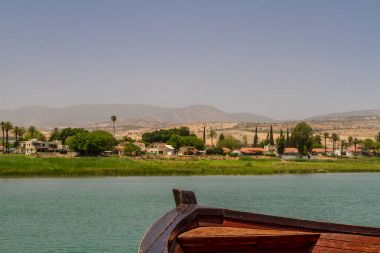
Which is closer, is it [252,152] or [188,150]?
[188,150]

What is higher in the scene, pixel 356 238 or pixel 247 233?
pixel 247 233

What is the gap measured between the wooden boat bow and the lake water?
12395 mm

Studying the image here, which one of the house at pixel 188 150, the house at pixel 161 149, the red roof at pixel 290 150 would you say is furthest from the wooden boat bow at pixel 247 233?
the house at pixel 161 149

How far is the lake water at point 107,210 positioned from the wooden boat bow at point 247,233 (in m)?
12.4

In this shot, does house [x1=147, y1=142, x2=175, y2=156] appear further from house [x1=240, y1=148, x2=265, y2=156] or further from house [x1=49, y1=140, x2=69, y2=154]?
house [x1=49, y1=140, x2=69, y2=154]

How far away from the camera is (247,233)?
11695 mm

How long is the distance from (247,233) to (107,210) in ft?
103

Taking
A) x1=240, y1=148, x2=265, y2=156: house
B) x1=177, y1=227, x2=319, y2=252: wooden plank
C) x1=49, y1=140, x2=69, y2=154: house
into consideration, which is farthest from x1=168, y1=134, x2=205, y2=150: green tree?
x1=177, y1=227, x2=319, y2=252: wooden plank

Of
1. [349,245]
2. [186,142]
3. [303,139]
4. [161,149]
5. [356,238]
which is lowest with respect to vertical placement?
[349,245]

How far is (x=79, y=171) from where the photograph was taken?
90250 millimetres

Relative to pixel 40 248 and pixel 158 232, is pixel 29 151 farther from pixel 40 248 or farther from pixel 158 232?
pixel 158 232

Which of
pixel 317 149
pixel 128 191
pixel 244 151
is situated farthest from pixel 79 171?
pixel 317 149

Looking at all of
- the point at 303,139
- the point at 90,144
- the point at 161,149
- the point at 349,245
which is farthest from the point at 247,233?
the point at 161,149

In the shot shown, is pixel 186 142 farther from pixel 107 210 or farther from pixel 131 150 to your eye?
pixel 107 210
